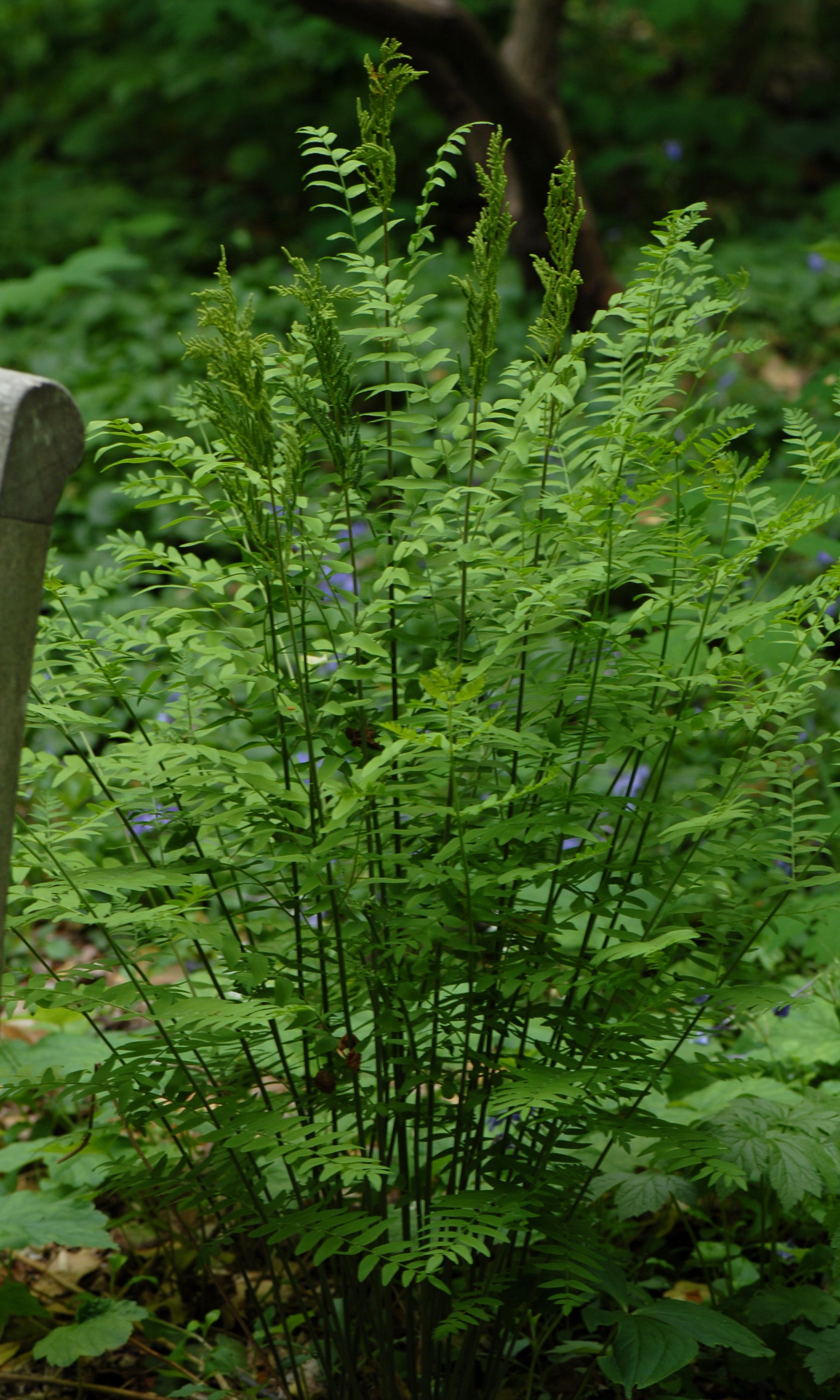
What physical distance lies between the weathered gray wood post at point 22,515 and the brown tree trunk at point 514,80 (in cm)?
362

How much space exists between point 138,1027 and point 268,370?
1.67 metres

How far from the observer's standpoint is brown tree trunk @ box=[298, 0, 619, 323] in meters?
4.27

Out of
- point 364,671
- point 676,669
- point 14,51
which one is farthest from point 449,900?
point 14,51

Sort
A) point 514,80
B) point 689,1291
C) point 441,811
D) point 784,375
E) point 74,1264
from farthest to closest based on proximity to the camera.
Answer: point 784,375 → point 514,80 → point 74,1264 → point 689,1291 → point 441,811

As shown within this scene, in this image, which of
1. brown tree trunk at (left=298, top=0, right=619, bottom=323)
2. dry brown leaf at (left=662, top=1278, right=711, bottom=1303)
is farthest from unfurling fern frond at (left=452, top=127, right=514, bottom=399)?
brown tree trunk at (left=298, top=0, right=619, bottom=323)

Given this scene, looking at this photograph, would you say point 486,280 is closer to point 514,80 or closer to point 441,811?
point 441,811

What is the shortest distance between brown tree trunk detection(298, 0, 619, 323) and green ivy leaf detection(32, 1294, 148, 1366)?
3469mm

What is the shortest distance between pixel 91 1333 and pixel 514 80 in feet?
13.7

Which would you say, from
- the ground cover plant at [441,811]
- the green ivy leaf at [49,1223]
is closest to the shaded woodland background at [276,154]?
the green ivy leaf at [49,1223]

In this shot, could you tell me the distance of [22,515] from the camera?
827mm

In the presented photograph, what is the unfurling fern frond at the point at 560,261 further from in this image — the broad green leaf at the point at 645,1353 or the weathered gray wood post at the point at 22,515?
the broad green leaf at the point at 645,1353

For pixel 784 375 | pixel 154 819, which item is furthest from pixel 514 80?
pixel 154 819

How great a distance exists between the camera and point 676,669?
1.28 meters

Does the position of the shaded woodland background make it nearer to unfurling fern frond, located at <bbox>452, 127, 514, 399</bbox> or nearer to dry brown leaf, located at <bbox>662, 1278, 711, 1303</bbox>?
dry brown leaf, located at <bbox>662, 1278, 711, 1303</bbox>
